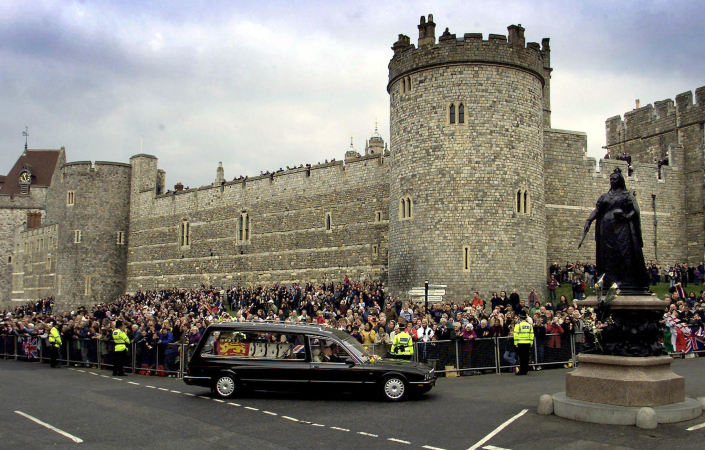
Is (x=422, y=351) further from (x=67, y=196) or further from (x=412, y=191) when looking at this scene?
(x=67, y=196)

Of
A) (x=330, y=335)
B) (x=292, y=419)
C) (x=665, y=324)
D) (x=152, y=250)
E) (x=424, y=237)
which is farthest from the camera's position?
(x=152, y=250)

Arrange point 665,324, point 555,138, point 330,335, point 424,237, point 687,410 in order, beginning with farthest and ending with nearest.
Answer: point 555,138 → point 424,237 → point 665,324 → point 330,335 → point 687,410

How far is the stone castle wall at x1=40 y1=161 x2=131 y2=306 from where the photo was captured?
Result: 4981 centimetres

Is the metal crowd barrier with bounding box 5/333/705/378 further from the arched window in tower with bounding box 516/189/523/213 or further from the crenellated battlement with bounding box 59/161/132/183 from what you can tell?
the crenellated battlement with bounding box 59/161/132/183

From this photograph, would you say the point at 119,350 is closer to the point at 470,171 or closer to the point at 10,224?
the point at 470,171

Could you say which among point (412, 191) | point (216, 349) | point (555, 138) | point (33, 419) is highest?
point (555, 138)

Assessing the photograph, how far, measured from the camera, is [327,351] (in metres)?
13.2

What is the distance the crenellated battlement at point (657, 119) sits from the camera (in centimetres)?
3244

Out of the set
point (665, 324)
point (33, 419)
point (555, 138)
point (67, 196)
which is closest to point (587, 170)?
point (555, 138)

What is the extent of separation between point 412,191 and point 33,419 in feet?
55.1

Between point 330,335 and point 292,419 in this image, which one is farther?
point 330,335

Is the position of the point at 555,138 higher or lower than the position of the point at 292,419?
higher

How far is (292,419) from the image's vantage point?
1125cm

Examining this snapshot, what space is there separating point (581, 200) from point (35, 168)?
60.5 m
